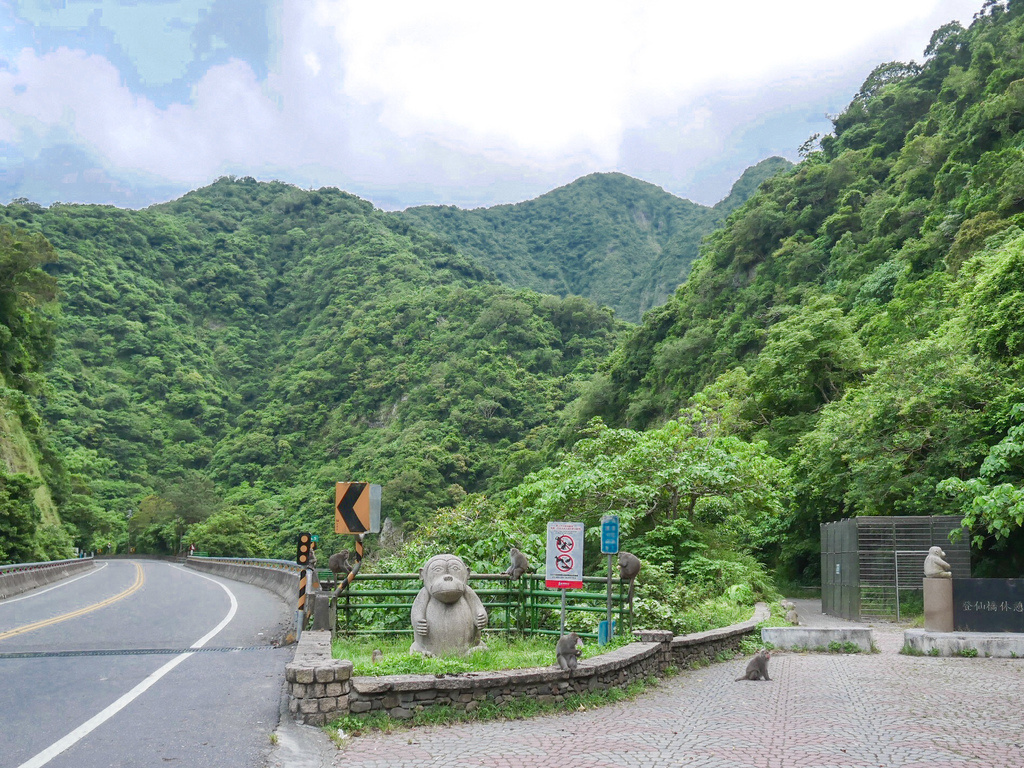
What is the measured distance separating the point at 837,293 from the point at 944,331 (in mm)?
21527

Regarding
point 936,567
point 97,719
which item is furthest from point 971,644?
point 97,719

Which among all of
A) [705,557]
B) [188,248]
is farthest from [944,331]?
[188,248]

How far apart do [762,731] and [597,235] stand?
15711cm

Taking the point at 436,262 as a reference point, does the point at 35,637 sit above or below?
below

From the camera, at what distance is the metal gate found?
58.4 feet

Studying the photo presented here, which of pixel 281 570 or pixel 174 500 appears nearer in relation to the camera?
pixel 281 570

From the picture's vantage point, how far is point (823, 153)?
67688mm

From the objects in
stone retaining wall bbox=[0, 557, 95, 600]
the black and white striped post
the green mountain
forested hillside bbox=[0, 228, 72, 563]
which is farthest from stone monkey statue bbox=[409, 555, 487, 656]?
the green mountain

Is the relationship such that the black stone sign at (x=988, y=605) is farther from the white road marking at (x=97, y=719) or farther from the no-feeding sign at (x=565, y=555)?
the white road marking at (x=97, y=719)

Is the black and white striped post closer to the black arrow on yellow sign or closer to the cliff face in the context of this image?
the black arrow on yellow sign

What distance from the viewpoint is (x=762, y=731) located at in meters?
7.47

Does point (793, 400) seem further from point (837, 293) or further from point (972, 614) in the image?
point (972, 614)

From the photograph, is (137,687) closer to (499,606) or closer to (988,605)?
(499,606)

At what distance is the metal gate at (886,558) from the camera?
Result: 58.4 ft
